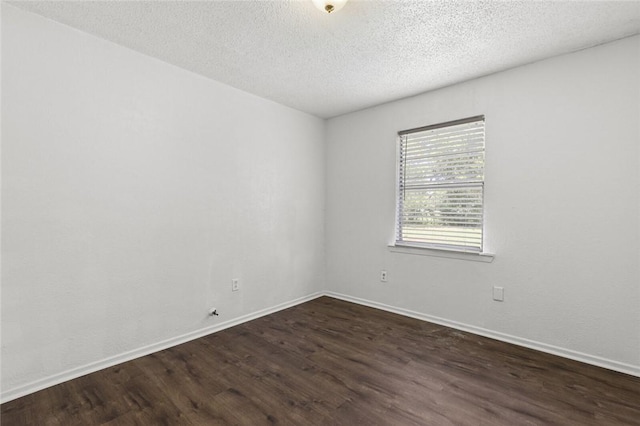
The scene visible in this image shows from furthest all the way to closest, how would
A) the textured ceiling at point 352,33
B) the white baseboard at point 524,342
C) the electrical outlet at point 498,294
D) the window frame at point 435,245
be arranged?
the window frame at point 435,245 → the electrical outlet at point 498,294 → the white baseboard at point 524,342 → the textured ceiling at point 352,33

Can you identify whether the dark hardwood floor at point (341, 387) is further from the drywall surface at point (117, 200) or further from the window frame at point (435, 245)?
the window frame at point (435, 245)

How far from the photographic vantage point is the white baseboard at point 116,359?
1.93m

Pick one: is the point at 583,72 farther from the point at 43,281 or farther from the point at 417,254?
the point at 43,281

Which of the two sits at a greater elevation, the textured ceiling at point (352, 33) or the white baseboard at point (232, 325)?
the textured ceiling at point (352, 33)

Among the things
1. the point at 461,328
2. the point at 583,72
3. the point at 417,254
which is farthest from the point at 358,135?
the point at 461,328

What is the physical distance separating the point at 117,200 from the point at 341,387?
2.19m

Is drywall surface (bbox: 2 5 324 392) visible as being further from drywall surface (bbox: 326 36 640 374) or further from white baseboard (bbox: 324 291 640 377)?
drywall surface (bbox: 326 36 640 374)

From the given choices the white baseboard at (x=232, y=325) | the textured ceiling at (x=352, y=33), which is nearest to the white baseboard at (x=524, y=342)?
the white baseboard at (x=232, y=325)

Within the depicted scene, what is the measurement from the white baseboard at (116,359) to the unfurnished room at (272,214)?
1 cm

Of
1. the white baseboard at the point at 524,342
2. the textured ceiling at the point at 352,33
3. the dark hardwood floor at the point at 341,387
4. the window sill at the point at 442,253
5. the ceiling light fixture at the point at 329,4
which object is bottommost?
the dark hardwood floor at the point at 341,387

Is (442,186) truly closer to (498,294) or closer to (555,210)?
(555,210)

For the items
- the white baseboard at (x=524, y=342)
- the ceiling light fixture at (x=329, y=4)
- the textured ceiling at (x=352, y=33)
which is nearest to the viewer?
the ceiling light fixture at (x=329, y=4)

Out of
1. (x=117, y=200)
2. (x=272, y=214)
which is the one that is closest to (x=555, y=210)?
(x=272, y=214)

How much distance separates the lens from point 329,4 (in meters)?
1.74
